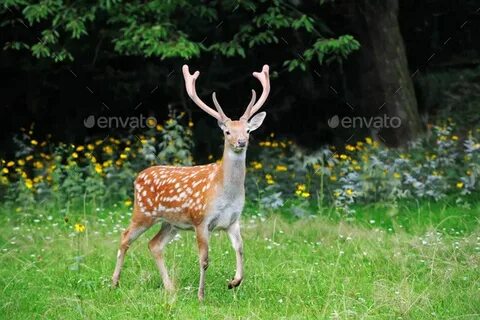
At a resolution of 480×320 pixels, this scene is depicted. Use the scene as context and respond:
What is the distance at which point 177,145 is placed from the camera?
1166cm

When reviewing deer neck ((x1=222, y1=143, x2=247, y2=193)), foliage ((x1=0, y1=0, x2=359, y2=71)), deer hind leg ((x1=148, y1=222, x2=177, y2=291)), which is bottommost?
deer hind leg ((x1=148, y1=222, x2=177, y2=291))

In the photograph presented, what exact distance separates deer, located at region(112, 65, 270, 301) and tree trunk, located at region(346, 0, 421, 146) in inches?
225

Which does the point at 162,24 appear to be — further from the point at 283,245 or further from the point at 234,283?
the point at 234,283

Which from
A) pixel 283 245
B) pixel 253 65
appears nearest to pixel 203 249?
pixel 283 245

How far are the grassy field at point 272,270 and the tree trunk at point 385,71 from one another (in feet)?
10.1

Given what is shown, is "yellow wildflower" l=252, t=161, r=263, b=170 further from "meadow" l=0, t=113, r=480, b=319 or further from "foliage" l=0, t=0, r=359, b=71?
"foliage" l=0, t=0, r=359, b=71

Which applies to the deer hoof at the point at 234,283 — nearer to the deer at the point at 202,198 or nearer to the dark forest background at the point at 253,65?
the deer at the point at 202,198

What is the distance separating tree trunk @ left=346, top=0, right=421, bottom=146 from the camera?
13.4 metres

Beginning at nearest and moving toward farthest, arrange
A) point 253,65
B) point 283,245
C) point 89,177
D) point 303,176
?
point 283,245 < point 89,177 < point 303,176 < point 253,65

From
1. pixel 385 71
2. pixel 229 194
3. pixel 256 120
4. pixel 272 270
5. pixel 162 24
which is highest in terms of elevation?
pixel 162 24

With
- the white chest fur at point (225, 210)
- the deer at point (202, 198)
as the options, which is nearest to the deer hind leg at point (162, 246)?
the deer at point (202, 198)

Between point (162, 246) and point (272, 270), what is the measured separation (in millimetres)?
916

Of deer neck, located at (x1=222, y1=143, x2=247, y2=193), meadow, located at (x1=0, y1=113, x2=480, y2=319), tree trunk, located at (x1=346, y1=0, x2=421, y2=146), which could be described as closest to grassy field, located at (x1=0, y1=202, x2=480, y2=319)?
meadow, located at (x1=0, y1=113, x2=480, y2=319)

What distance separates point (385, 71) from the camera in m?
13.5
